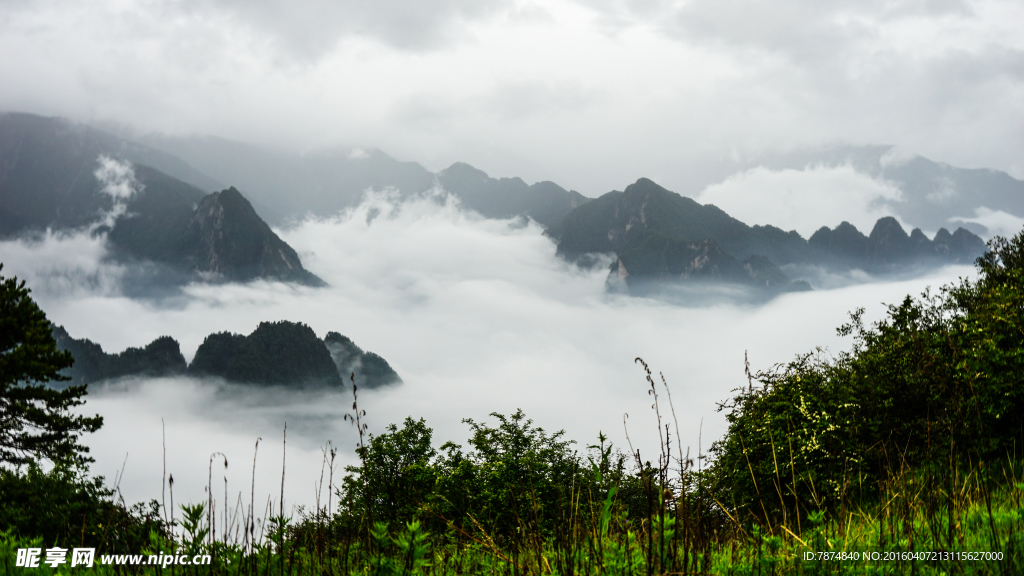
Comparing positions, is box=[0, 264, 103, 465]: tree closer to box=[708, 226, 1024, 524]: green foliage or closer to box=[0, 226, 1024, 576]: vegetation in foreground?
box=[0, 226, 1024, 576]: vegetation in foreground

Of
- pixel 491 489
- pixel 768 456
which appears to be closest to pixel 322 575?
pixel 768 456

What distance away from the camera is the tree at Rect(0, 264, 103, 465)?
75.8ft

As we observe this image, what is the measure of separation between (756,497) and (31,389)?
28.2 metres

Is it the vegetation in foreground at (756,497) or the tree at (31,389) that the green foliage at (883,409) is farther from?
the tree at (31,389)

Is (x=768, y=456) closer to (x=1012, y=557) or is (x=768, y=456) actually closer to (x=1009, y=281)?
(x=1012, y=557)

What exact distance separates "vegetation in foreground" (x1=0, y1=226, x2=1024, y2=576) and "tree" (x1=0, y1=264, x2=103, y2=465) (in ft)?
8.71

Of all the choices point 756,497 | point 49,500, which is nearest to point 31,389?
point 49,500

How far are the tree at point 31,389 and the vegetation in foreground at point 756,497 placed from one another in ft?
8.71

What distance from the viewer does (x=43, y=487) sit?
27.4m

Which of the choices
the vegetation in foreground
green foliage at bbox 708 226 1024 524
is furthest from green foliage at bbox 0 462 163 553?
green foliage at bbox 708 226 1024 524

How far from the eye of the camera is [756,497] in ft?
40.1

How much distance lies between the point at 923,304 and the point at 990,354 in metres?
15.9

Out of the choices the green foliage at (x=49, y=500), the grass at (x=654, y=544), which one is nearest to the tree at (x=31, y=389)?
the green foliage at (x=49, y=500)

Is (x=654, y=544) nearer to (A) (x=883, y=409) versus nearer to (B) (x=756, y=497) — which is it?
(B) (x=756, y=497)
